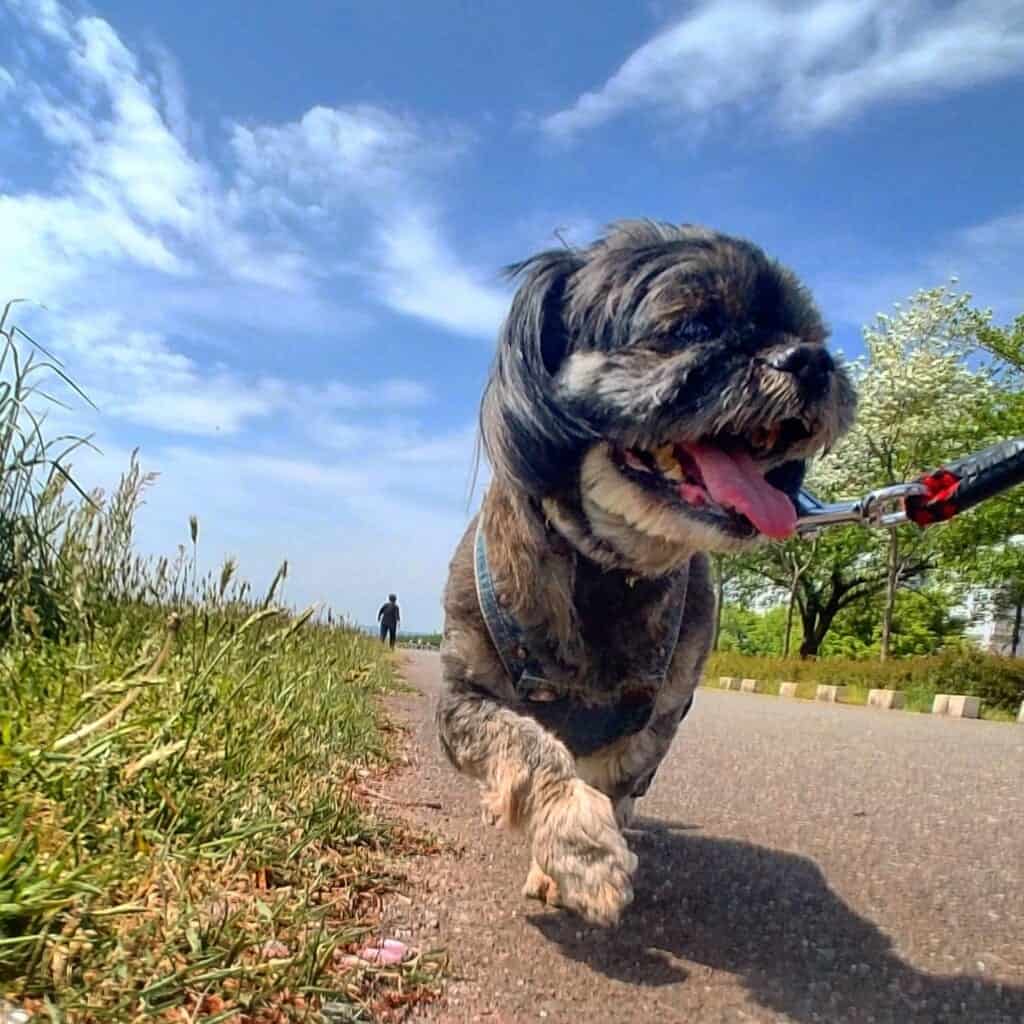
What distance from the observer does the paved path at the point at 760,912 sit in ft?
7.48

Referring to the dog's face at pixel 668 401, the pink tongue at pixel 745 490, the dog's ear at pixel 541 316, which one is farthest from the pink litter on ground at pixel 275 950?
the dog's ear at pixel 541 316

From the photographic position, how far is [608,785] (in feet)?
11.4

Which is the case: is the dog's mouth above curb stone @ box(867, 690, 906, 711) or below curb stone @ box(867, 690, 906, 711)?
above

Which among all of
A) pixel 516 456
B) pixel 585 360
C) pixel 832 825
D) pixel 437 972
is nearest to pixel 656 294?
pixel 585 360

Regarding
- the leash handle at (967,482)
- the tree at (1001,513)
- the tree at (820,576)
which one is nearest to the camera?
the leash handle at (967,482)

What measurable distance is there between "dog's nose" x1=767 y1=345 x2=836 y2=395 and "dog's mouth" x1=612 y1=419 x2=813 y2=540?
0.12 metres

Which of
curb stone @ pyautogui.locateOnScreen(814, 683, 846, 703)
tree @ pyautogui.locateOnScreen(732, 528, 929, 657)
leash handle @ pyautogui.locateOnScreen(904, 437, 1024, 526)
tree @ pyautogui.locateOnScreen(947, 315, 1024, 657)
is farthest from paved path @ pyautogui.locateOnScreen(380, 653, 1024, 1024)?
tree @ pyautogui.locateOnScreen(732, 528, 929, 657)

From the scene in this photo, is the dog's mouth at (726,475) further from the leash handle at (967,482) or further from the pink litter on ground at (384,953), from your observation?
the pink litter on ground at (384,953)

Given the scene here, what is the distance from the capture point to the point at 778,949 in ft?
8.77

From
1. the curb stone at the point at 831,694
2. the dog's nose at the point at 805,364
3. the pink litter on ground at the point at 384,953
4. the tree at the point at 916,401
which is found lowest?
the pink litter on ground at the point at 384,953

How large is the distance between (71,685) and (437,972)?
4.01 feet

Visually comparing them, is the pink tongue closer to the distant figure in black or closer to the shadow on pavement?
the shadow on pavement

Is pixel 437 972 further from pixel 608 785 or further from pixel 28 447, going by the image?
pixel 28 447

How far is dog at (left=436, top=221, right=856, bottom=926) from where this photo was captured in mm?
2852
